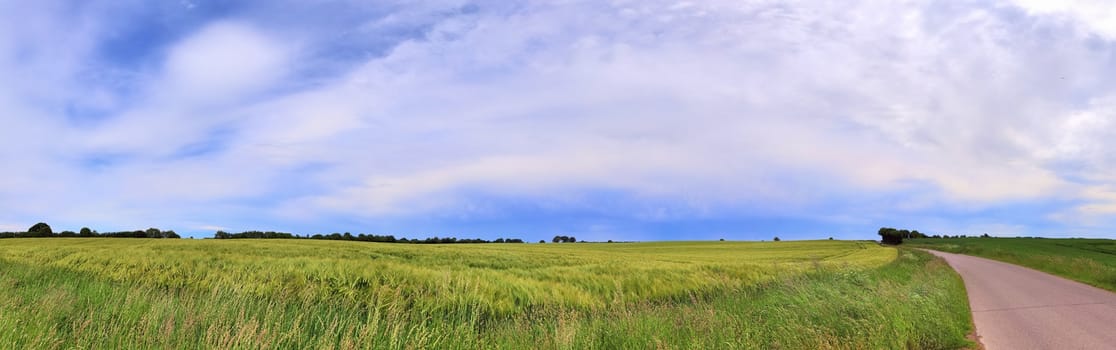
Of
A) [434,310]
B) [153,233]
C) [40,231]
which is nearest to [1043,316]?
[434,310]

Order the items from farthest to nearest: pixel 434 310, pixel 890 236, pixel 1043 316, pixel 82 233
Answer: pixel 890 236
pixel 82 233
pixel 1043 316
pixel 434 310

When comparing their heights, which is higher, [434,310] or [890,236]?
[890,236]

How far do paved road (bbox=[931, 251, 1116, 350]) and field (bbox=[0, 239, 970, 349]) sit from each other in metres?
0.71

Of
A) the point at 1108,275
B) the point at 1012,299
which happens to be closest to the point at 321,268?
the point at 1012,299

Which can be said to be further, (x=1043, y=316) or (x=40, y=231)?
(x=40, y=231)

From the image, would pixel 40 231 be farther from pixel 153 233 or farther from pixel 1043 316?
pixel 1043 316

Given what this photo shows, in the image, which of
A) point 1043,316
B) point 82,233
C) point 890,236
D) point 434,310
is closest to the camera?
point 434,310

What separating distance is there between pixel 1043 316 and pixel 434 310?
14375 millimetres

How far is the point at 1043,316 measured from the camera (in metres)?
13.2

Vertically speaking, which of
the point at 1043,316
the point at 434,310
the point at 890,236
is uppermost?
the point at 890,236

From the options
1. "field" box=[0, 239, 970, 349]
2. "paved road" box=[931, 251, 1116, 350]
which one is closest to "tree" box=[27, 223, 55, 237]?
"field" box=[0, 239, 970, 349]

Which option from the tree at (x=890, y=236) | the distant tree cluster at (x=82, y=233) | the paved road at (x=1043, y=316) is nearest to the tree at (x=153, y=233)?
the distant tree cluster at (x=82, y=233)

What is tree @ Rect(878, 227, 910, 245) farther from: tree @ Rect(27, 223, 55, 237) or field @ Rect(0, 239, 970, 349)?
tree @ Rect(27, 223, 55, 237)

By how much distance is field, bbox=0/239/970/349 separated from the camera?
24.0ft
